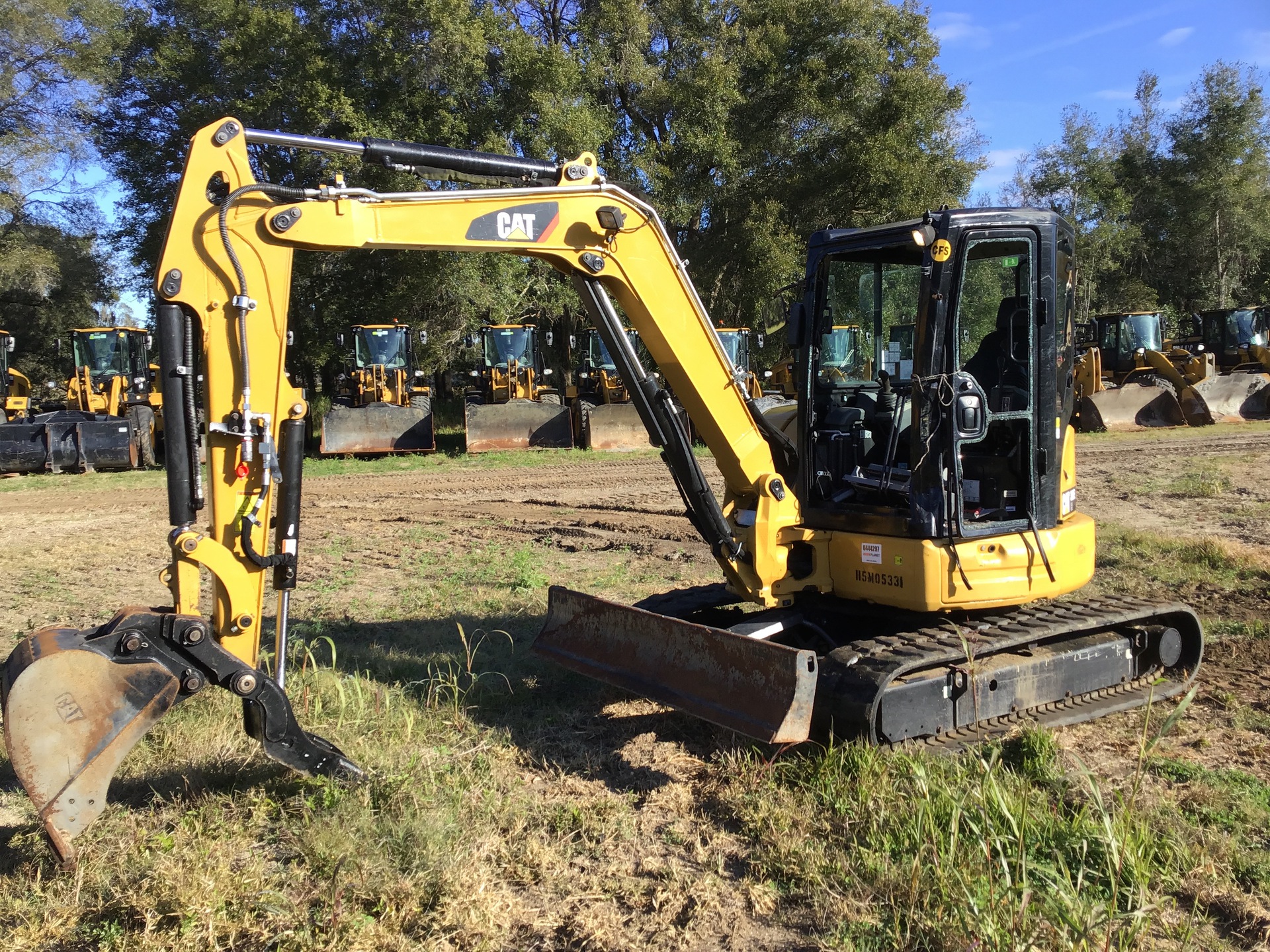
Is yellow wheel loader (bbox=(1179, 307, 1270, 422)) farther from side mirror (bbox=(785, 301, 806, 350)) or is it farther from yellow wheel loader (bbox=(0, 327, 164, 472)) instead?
yellow wheel loader (bbox=(0, 327, 164, 472))

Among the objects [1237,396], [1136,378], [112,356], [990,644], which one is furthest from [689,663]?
[1237,396]

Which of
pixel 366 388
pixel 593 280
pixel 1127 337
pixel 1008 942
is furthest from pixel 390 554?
pixel 1127 337

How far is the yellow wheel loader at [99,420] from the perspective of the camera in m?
17.7

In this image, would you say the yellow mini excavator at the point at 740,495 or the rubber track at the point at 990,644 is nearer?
the yellow mini excavator at the point at 740,495

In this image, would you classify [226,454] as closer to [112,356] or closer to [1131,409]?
[112,356]

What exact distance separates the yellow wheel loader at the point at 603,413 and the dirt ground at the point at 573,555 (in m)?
1.64

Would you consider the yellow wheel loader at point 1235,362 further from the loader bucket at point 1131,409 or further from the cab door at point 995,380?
the cab door at point 995,380

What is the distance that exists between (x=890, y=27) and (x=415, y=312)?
14.3 meters

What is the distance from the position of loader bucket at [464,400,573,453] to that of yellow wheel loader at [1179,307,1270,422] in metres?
14.0

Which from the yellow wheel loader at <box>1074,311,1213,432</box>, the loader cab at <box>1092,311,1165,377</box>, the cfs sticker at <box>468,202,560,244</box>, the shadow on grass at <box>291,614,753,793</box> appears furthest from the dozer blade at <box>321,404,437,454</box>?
the loader cab at <box>1092,311,1165,377</box>

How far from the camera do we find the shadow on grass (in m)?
4.96

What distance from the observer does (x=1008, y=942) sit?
9.89 feet

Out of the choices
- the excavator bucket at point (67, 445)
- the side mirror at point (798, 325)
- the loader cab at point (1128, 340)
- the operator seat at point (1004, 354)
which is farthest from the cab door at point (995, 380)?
the loader cab at point (1128, 340)

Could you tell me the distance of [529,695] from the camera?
5742 millimetres
